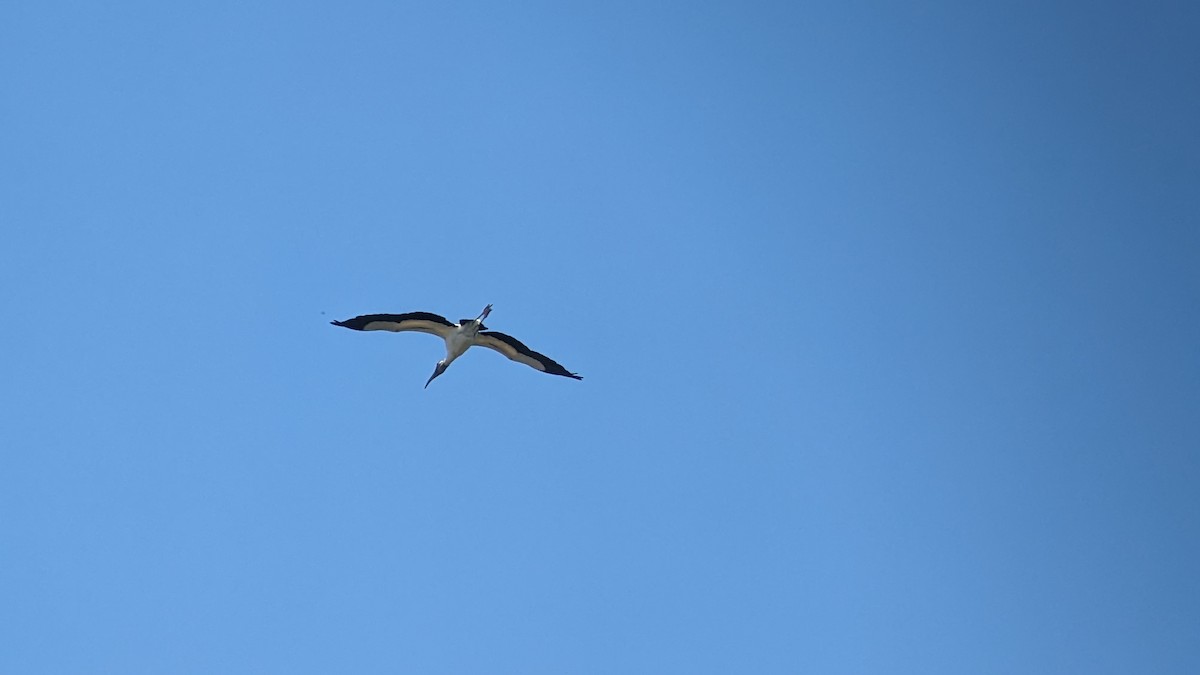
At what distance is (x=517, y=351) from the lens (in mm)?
46438

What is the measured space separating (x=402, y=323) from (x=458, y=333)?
5.68 ft

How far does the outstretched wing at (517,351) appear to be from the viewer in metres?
46.0

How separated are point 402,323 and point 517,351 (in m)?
3.62

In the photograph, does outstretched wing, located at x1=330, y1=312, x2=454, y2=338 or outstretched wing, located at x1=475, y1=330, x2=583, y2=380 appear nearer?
outstretched wing, located at x1=330, y1=312, x2=454, y2=338

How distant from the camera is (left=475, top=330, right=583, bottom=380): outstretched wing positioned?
1811 inches

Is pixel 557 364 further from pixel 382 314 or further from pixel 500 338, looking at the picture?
pixel 382 314

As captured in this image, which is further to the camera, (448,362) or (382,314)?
(448,362)

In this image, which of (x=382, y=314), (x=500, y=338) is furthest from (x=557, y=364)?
(x=382, y=314)

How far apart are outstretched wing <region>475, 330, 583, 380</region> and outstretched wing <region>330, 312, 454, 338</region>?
1.15m

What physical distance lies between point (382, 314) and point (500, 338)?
12.3ft

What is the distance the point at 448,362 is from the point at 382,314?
3820 mm

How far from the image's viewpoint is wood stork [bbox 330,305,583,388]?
44.2 metres

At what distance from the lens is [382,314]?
4397cm

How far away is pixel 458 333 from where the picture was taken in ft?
150
